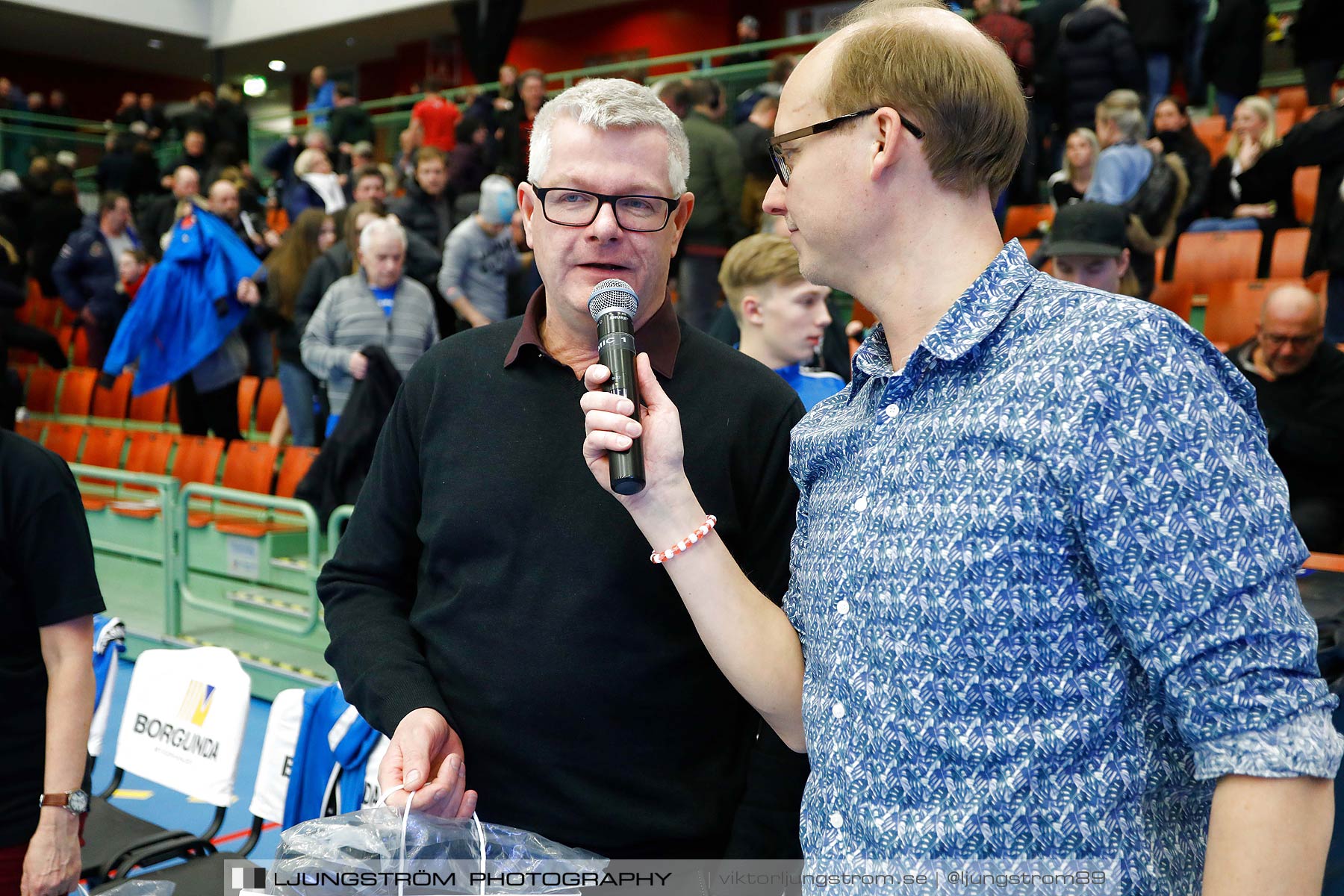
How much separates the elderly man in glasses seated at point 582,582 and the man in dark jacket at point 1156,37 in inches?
283

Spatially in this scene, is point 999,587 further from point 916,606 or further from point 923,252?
point 923,252

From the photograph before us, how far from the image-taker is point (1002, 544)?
1017 mm

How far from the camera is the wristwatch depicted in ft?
6.80

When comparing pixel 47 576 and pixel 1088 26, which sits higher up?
pixel 1088 26

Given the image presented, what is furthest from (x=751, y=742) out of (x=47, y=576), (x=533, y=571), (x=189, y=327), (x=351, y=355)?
(x=189, y=327)

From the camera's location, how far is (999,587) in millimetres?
1020

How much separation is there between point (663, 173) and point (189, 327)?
707 cm

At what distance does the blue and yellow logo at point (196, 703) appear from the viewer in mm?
3008

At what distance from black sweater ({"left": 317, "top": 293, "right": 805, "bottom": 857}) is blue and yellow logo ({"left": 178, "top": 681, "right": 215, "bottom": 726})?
61.0 inches

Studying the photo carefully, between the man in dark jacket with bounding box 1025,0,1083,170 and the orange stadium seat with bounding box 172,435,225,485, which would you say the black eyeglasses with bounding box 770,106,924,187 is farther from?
the man in dark jacket with bounding box 1025,0,1083,170

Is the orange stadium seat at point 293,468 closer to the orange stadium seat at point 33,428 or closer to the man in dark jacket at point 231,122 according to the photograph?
the orange stadium seat at point 33,428

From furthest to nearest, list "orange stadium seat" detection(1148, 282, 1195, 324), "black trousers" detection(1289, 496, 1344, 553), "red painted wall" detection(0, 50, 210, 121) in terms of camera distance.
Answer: "red painted wall" detection(0, 50, 210, 121)
"orange stadium seat" detection(1148, 282, 1195, 324)
"black trousers" detection(1289, 496, 1344, 553)

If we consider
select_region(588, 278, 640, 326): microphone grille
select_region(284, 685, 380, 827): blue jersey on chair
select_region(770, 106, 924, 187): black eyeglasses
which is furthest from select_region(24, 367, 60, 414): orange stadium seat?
select_region(770, 106, 924, 187): black eyeglasses

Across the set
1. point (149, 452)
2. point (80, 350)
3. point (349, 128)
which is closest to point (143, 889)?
point (149, 452)
